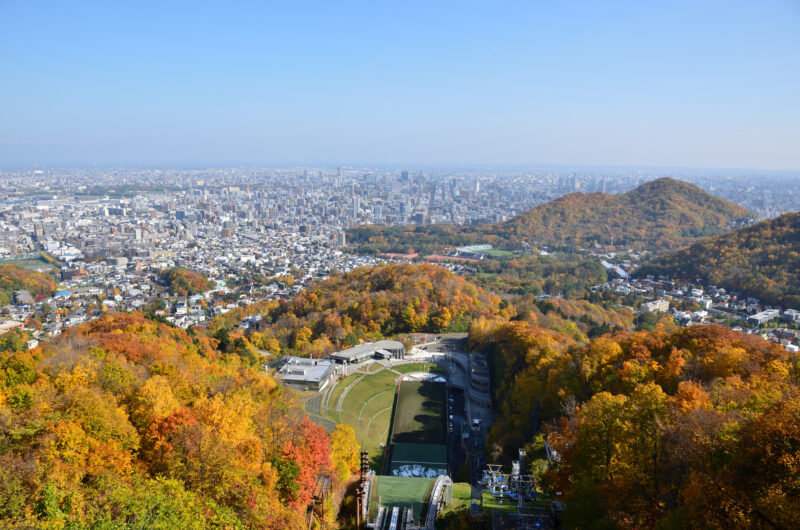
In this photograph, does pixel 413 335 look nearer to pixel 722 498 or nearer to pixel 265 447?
pixel 265 447

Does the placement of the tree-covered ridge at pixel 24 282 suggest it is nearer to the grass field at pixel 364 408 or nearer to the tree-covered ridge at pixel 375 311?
the tree-covered ridge at pixel 375 311

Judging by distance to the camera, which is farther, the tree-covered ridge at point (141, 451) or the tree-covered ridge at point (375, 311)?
the tree-covered ridge at point (375, 311)

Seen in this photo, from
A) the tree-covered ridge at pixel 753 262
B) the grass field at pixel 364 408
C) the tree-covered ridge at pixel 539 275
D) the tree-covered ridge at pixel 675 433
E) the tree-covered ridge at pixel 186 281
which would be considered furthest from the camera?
the tree-covered ridge at pixel 186 281

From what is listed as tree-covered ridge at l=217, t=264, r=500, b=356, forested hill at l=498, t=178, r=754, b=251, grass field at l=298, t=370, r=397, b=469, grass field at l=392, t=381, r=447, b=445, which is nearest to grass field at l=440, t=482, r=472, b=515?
grass field at l=298, t=370, r=397, b=469

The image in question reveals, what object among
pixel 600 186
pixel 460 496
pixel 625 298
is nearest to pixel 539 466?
pixel 460 496

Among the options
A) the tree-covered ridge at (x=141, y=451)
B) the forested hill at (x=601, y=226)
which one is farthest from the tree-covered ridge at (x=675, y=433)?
the forested hill at (x=601, y=226)

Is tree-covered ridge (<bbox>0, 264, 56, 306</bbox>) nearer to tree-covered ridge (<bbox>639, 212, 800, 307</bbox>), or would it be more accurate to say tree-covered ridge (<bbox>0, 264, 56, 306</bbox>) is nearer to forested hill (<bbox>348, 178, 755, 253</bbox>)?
forested hill (<bbox>348, 178, 755, 253</bbox>)

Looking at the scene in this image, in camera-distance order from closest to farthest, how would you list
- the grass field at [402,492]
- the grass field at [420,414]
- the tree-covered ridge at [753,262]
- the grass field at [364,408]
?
the grass field at [402,492]
the grass field at [364,408]
the grass field at [420,414]
the tree-covered ridge at [753,262]
